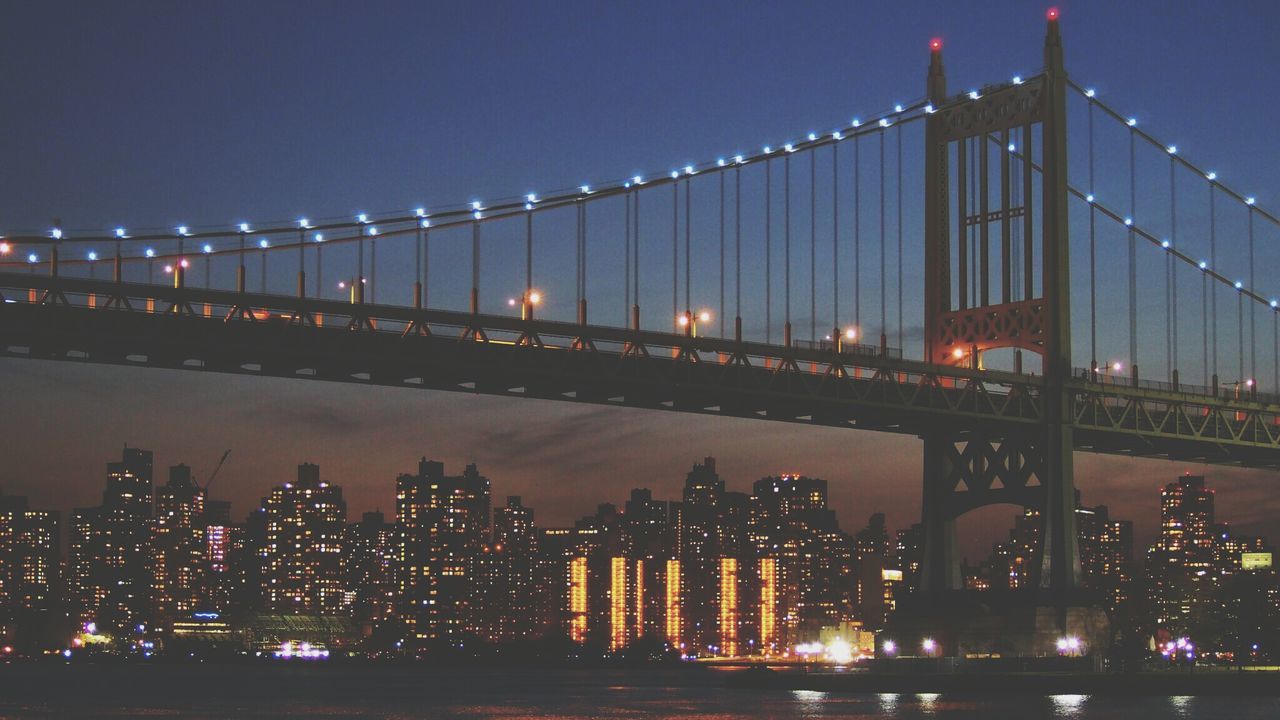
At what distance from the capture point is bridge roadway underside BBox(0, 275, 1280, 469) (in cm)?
5456

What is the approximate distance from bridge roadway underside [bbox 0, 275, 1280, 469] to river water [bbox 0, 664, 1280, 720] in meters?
10.2

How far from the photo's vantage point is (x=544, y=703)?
93500mm

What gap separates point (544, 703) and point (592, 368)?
37.0 m

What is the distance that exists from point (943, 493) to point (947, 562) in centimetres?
254

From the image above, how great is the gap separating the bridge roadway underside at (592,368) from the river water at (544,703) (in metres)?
10.2

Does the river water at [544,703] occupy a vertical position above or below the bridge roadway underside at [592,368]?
below

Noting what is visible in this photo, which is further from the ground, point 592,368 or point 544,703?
point 592,368

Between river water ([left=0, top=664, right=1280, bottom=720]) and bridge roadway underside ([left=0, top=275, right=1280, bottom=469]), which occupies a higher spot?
bridge roadway underside ([left=0, top=275, right=1280, bottom=469])

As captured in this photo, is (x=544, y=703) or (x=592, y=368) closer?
(x=592, y=368)

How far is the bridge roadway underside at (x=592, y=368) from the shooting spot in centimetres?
5456

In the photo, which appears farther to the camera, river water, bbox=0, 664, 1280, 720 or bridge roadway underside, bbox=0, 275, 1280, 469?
river water, bbox=0, 664, 1280, 720

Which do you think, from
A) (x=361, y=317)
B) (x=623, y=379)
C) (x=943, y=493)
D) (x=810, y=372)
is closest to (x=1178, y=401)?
(x=943, y=493)

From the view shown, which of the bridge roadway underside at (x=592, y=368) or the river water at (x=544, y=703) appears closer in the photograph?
the bridge roadway underside at (x=592, y=368)

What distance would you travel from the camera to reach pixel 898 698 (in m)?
84.4
